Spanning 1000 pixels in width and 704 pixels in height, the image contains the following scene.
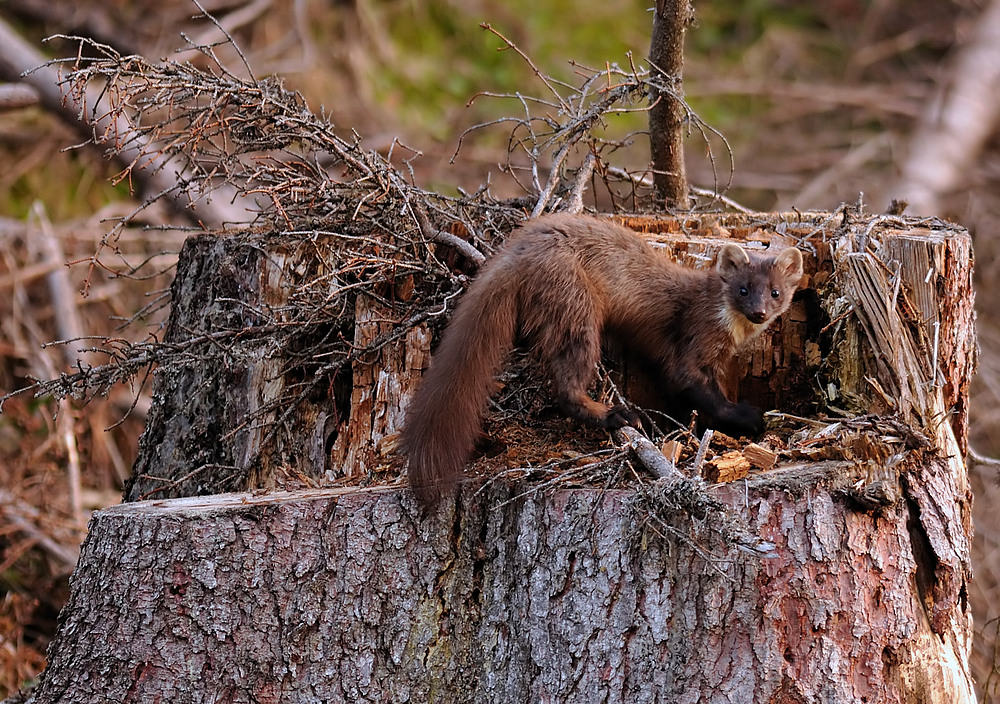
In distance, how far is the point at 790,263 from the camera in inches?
154

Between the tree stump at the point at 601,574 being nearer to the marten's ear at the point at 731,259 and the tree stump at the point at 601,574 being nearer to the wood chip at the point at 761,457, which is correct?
the wood chip at the point at 761,457

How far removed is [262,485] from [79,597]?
37.1 inches

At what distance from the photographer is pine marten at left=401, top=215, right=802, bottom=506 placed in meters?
3.37

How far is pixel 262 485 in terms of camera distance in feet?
13.8

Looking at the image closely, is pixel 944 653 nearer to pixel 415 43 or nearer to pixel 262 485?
pixel 262 485

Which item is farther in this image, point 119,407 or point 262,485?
point 119,407

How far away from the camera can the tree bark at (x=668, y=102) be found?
474 centimetres

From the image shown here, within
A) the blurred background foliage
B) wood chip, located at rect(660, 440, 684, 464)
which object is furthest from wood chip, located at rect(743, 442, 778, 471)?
the blurred background foliage

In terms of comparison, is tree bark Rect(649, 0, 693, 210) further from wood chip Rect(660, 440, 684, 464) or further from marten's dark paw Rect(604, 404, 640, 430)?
wood chip Rect(660, 440, 684, 464)

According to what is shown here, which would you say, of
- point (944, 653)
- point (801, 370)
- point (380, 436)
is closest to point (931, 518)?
point (944, 653)

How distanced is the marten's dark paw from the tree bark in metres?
1.62

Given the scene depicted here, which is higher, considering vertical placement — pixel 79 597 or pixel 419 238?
pixel 419 238

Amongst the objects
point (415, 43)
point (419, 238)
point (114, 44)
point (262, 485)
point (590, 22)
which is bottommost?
point (262, 485)

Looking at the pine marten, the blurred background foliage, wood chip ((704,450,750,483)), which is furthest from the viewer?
the blurred background foliage
